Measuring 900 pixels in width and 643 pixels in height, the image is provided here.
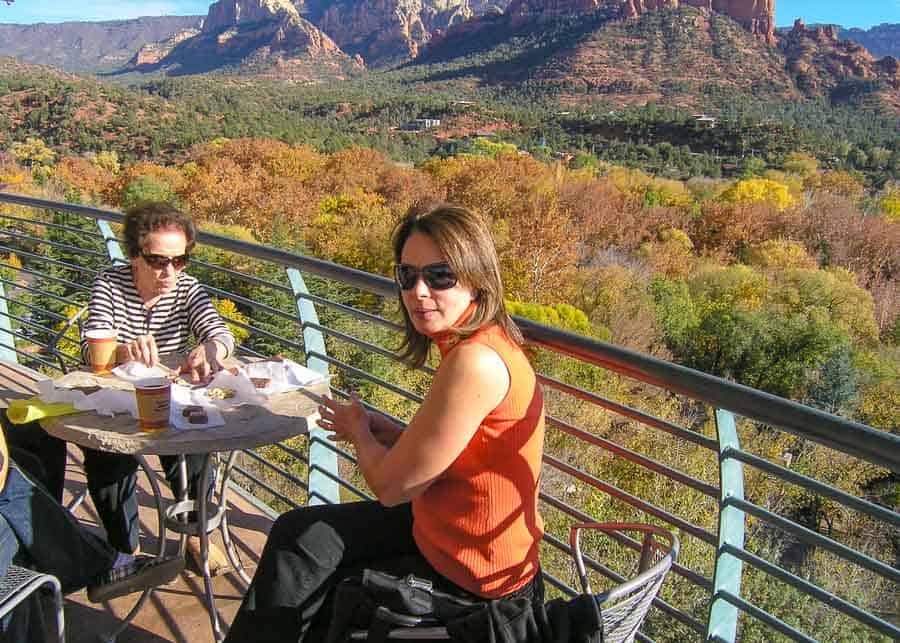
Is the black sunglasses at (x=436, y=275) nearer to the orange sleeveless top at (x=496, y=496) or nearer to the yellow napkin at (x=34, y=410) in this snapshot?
the orange sleeveless top at (x=496, y=496)

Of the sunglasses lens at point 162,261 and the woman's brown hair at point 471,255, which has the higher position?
the woman's brown hair at point 471,255

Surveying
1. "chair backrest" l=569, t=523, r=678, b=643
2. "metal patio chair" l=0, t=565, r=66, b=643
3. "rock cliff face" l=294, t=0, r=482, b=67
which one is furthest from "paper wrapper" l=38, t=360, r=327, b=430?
"rock cliff face" l=294, t=0, r=482, b=67

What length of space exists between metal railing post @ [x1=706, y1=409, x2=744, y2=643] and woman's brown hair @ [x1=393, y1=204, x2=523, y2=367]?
A: 460 millimetres

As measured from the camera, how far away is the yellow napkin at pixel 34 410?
5.46 ft

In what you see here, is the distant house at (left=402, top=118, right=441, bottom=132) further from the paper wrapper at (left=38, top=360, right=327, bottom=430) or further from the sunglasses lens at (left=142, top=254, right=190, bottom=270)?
the paper wrapper at (left=38, top=360, right=327, bottom=430)

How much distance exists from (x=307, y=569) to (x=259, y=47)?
16149 centimetres

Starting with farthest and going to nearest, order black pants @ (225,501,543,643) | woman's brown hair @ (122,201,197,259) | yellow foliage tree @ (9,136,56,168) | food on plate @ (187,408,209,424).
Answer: yellow foliage tree @ (9,136,56,168) → woman's brown hair @ (122,201,197,259) → food on plate @ (187,408,209,424) → black pants @ (225,501,543,643)

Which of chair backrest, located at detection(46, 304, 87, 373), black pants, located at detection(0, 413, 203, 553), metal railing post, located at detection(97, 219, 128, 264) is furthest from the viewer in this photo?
metal railing post, located at detection(97, 219, 128, 264)

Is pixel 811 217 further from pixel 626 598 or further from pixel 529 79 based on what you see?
pixel 529 79

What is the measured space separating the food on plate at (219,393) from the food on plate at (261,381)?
7 centimetres

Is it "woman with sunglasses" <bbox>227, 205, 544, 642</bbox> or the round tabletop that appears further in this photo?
the round tabletop

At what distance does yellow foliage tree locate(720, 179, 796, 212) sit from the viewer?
46281 mm

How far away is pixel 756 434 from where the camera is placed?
67.9 feet

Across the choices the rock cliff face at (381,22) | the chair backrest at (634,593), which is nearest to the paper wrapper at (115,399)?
the chair backrest at (634,593)
